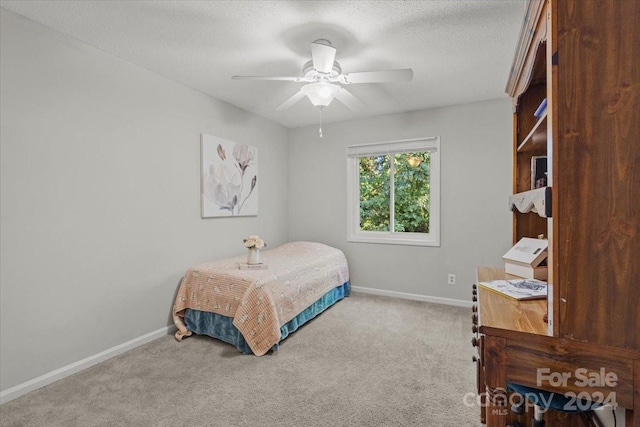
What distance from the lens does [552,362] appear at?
0.93 meters

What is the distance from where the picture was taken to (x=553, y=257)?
0.91 m

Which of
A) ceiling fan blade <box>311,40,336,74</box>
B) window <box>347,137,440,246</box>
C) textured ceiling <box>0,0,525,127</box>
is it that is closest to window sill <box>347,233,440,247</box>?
window <box>347,137,440,246</box>

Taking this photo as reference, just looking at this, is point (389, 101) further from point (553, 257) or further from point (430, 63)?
point (553, 257)

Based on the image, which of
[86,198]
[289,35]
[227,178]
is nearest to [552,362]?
[289,35]

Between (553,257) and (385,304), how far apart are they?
A: 3.00 m

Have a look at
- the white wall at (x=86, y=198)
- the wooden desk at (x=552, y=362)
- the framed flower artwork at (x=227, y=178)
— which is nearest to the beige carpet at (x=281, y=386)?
the white wall at (x=86, y=198)

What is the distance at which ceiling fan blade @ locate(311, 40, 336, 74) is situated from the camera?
197 centimetres

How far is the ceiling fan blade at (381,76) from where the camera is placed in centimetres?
211

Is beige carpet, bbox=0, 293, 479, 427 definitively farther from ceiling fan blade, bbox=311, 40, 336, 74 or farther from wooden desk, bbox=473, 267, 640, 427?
ceiling fan blade, bbox=311, 40, 336, 74

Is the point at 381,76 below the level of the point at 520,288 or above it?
above

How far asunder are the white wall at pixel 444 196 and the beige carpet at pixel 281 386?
3.41ft

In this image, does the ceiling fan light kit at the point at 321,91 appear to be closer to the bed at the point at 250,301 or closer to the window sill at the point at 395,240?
the bed at the point at 250,301

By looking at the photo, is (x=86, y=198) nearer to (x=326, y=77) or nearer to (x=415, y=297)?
(x=326, y=77)

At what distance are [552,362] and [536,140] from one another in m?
1.29
